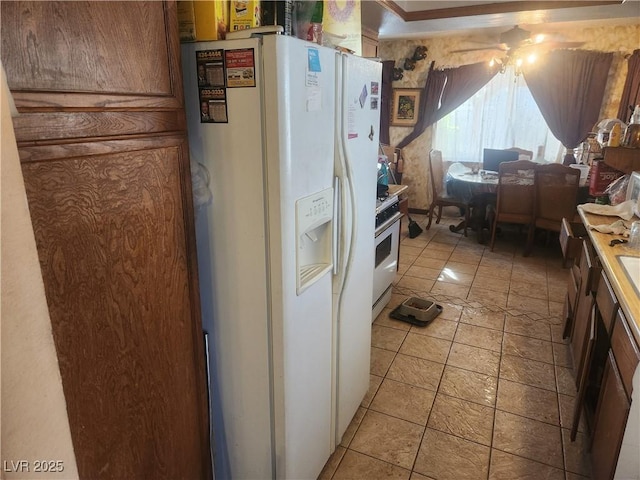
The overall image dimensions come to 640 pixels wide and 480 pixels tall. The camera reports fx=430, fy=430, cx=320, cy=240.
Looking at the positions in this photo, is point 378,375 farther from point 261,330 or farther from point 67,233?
point 67,233

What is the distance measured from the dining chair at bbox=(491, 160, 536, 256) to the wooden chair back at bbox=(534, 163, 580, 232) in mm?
73

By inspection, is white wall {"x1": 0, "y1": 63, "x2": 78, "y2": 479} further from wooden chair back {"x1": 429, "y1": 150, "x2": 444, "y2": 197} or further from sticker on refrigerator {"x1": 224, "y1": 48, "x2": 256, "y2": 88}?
wooden chair back {"x1": 429, "y1": 150, "x2": 444, "y2": 197}

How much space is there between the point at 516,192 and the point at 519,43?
1.46 m

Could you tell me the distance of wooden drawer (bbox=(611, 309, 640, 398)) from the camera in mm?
1318

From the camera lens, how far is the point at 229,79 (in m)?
1.21

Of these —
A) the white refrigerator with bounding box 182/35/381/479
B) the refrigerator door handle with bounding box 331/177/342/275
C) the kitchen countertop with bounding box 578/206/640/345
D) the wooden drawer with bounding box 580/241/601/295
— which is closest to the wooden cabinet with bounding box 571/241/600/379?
the wooden drawer with bounding box 580/241/601/295

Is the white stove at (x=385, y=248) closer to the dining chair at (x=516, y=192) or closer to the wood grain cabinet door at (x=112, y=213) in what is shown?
the dining chair at (x=516, y=192)

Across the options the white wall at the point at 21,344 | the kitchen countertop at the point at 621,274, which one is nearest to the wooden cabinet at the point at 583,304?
the kitchen countertop at the point at 621,274

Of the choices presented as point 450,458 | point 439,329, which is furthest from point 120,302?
point 439,329

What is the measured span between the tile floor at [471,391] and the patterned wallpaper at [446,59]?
2439 millimetres

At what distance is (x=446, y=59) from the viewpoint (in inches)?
219

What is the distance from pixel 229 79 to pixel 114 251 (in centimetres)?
57

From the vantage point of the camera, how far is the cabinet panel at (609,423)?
1363mm

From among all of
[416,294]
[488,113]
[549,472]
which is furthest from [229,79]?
[488,113]
